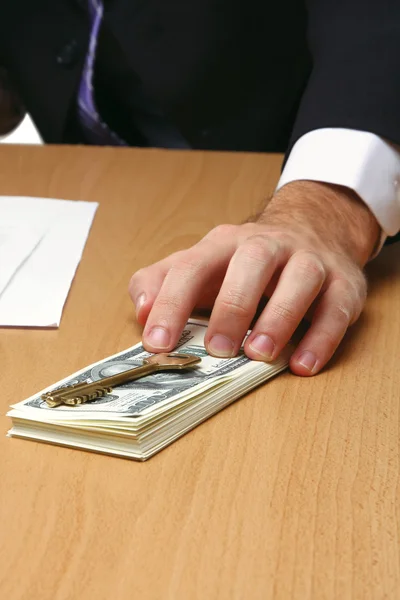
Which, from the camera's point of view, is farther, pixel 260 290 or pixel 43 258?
pixel 43 258

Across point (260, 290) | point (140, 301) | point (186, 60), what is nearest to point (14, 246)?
point (140, 301)

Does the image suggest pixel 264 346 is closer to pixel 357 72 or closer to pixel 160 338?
pixel 160 338

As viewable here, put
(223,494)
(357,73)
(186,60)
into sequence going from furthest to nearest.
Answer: (186,60)
(357,73)
(223,494)

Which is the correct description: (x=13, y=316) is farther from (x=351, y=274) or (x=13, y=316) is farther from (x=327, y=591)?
(x=327, y=591)

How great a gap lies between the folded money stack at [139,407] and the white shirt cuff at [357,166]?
0.96 ft

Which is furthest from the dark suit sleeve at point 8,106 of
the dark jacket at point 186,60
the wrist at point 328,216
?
the wrist at point 328,216

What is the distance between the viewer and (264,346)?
0.65 metres

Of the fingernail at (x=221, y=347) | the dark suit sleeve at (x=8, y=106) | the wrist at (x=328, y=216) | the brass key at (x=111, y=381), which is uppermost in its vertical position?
the brass key at (x=111, y=381)

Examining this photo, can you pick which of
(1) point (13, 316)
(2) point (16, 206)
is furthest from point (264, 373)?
(2) point (16, 206)

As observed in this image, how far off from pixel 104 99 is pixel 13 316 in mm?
877

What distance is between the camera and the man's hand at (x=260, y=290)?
25.7 inches

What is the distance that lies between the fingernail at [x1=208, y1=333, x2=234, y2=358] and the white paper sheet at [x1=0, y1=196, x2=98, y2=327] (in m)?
0.17

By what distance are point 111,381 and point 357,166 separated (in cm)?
41

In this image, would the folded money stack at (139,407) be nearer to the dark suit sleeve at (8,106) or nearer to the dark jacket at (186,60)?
the dark jacket at (186,60)
